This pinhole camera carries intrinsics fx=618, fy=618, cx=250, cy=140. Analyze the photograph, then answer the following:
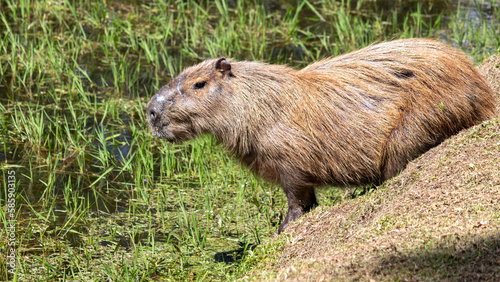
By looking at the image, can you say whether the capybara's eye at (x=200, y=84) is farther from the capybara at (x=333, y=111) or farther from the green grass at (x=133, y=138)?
the green grass at (x=133, y=138)

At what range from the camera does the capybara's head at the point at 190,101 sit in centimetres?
409

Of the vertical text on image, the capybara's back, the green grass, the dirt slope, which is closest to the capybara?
the capybara's back

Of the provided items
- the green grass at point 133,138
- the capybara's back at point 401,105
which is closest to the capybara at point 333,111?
the capybara's back at point 401,105

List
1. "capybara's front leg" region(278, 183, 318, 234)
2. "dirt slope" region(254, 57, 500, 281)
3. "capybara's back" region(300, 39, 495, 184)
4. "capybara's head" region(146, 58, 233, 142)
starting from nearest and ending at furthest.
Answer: "dirt slope" region(254, 57, 500, 281) → "capybara's back" region(300, 39, 495, 184) → "capybara's front leg" region(278, 183, 318, 234) → "capybara's head" region(146, 58, 233, 142)

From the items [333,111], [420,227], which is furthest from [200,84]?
[420,227]

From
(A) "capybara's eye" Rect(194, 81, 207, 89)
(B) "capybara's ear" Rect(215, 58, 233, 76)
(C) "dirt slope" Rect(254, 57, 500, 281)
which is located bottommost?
(C) "dirt slope" Rect(254, 57, 500, 281)

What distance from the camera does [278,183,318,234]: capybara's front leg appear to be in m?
3.96

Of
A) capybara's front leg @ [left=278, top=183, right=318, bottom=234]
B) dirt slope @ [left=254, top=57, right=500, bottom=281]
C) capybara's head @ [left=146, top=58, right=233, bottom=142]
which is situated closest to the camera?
dirt slope @ [left=254, top=57, right=500, bottom=281]

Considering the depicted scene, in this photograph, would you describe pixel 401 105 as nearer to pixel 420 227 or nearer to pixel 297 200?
pixel 297 200

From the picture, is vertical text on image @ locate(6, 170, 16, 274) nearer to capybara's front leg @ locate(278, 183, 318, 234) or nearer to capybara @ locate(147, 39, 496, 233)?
capybara @ locate(147, 39, 496, 233)

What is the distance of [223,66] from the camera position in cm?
406

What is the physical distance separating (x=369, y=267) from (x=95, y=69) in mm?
4982

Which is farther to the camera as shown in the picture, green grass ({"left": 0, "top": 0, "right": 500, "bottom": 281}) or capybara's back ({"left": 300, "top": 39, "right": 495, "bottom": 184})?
green grass ({"left": 0, "top": 0, "right": 500, "bottom": 281})

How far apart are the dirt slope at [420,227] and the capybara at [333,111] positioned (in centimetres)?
20
